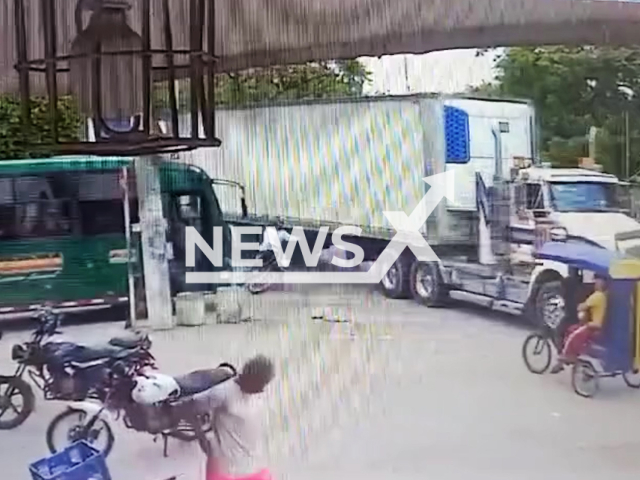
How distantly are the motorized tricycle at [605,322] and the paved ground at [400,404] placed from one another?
0.06 feet

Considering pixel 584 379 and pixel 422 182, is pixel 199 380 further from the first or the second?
pixel 584 379

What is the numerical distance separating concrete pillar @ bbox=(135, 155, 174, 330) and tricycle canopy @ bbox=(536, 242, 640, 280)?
55 cm

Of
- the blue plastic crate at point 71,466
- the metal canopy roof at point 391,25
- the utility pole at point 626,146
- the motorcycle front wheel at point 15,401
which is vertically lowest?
the blue plastic crate at point 71,466

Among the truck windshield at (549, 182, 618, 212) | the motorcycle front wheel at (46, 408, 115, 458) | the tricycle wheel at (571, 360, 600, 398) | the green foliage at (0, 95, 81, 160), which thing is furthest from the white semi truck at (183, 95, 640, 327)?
the motorcycle front wheel at (46, 408, 115, 458)

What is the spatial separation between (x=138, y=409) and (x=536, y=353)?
2.00 ft

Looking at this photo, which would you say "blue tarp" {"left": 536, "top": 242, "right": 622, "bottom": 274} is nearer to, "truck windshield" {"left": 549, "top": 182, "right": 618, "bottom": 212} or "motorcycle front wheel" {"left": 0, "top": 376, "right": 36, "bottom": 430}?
"truck windshield" {"left": 549, "top": 182, "right": 618, "bottom": 212}

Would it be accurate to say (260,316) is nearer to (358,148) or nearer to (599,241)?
(358,148)

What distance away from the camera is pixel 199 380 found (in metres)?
1.28

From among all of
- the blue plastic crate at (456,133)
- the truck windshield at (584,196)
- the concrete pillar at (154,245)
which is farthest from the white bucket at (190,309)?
the truck windshield at (584,196)

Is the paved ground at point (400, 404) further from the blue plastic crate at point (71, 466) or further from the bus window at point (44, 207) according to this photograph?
the bus window at point (44, 207)

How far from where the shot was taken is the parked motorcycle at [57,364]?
1272 mm

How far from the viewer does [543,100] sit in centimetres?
122

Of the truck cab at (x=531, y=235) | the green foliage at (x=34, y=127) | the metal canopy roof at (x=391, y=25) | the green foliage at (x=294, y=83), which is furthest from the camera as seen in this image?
the truck cab at (x=531, y=235)

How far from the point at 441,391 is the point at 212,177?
0.48m
